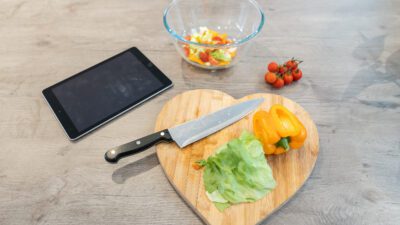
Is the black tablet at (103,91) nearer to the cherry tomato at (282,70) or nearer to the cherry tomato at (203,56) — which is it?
the cherry tomato at (203,56)

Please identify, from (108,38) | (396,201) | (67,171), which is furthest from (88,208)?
(396,201)

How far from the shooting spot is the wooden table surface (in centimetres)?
76

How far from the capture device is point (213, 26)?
1154 millimetres

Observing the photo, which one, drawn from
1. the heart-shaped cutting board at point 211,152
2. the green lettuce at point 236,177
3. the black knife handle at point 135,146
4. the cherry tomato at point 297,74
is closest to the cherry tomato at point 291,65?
the cherry tomato at point 297,74

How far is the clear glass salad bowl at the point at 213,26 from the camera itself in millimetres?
977

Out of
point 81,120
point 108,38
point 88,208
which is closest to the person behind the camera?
point 88,208

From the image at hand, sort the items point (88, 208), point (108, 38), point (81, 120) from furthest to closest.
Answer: point (108, 38) → point (81, 120) → point (88, 208)

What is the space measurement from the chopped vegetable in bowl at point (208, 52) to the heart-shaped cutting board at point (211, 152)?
0.40 ft

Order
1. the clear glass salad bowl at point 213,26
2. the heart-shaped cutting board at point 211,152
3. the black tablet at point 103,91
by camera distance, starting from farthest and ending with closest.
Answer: the clear glass salad bowl at point 213,26 → the black tablet at point 103,91 → the heart-shaped cutting board at point 211,152

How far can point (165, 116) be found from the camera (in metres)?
0.88

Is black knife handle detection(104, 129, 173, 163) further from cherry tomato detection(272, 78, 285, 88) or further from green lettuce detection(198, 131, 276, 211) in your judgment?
cherry tomato detection(272, 78, 285, 88)

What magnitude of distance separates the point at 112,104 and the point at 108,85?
0.08 m

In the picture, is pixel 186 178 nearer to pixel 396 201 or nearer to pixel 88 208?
pixel 88 208

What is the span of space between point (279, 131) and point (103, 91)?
22.0 inches
